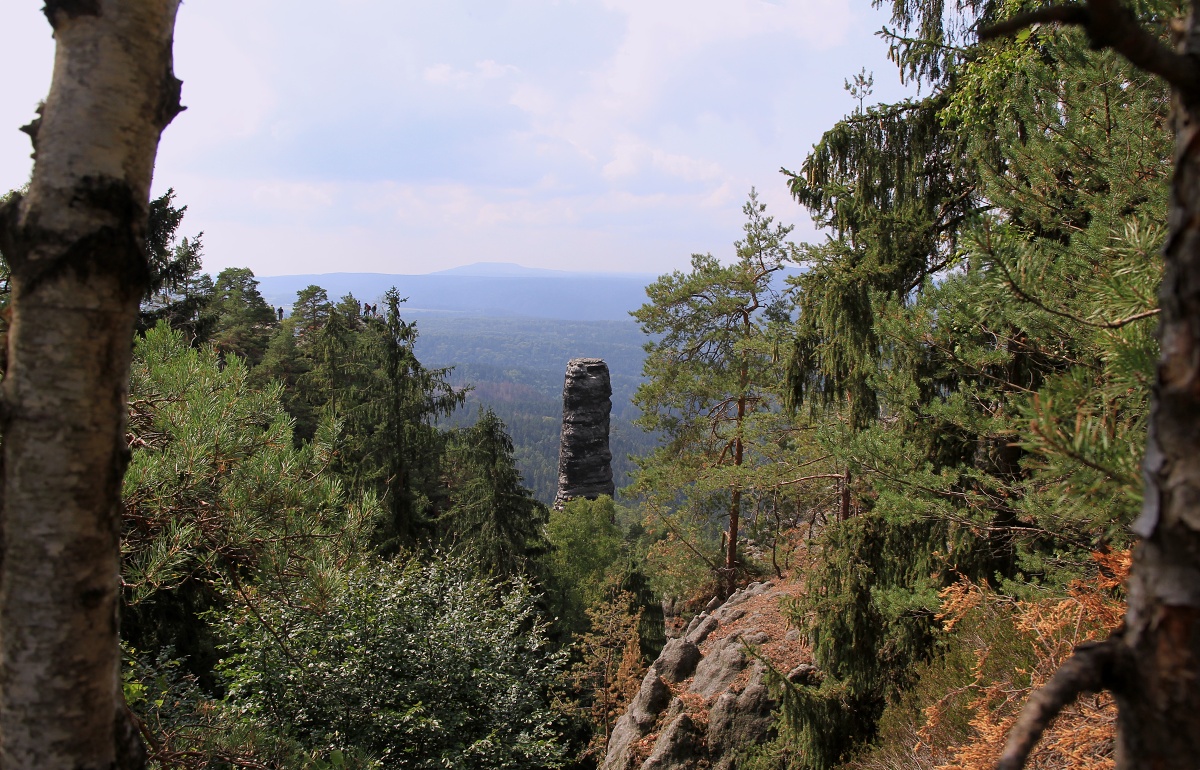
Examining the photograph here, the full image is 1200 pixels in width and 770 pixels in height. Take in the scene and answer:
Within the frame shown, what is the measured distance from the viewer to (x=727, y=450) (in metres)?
13.2

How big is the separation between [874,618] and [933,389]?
6.80 ft

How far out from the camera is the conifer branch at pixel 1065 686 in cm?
77

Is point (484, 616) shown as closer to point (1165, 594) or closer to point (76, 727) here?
point (76, 727)

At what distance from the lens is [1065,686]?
0.78 metres

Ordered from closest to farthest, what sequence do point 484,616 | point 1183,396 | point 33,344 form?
point 1183,396
point 33,344
point 484,616

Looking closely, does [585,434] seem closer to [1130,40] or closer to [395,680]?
[395,680]

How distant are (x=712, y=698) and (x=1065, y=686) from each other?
8.52 metres

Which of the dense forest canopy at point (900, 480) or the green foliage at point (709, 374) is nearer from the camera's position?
the dense forest canopy at point (900, 480)

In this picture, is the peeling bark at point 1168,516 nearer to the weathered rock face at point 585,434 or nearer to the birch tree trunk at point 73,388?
the birch tree trunk at point 73,388

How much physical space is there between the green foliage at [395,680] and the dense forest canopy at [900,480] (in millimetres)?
39

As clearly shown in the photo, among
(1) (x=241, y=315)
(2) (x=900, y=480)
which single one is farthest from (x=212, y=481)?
(1) (x=241, y=315)

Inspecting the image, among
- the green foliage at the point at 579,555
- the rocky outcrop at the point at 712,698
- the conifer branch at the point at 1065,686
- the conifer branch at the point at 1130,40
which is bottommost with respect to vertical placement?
the green foliage at the point at 579,555

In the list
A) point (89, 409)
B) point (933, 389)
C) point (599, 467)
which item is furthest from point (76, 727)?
point (599, 467)

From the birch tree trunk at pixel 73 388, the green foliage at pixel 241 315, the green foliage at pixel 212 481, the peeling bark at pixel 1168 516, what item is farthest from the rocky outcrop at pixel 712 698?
the green foliage at pixel 241 315
